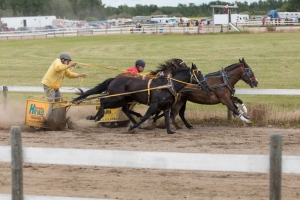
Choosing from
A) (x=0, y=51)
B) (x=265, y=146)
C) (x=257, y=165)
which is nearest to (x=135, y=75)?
(x=265, y=146)

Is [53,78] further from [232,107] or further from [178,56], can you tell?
[178,56]

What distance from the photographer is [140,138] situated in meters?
11.3

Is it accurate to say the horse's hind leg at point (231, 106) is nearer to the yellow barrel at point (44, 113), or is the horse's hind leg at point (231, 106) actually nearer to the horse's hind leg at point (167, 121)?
the horse's hind leg at point (167, 121)

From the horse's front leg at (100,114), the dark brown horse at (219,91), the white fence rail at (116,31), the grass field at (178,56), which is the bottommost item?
the grass field at (178,56)

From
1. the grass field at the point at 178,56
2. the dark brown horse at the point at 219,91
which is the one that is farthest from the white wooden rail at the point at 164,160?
the grass field at the point at 178,56

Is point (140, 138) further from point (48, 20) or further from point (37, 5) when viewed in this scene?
point (37, 5)

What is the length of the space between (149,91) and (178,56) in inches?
850

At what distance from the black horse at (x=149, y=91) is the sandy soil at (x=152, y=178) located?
2.99 ft

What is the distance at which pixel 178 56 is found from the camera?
→ 3331 cm

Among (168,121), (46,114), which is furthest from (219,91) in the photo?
(46,114)

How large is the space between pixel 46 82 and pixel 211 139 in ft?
12.8

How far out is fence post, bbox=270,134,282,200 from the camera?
4605 mm

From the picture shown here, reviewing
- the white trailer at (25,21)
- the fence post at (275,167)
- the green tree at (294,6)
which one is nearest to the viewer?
the fence post at (275,167)

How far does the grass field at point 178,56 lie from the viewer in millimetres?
22266
